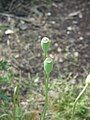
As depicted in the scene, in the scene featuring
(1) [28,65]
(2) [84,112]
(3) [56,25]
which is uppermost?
(3) [56,25]

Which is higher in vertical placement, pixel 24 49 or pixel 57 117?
pixel 24 49

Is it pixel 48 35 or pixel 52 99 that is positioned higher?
pixel 48 35

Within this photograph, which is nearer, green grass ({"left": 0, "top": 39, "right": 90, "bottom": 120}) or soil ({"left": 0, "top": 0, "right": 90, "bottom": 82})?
green grass ({"left": 0, "top": 39, "right": 90, "bottom": 120})

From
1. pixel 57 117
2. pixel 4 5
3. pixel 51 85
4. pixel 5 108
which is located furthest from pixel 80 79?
pixel 4 5

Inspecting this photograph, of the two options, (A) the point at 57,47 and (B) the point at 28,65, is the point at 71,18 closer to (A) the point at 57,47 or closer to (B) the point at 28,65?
(A) the point at 57,47

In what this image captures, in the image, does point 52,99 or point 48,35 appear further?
point 48,35

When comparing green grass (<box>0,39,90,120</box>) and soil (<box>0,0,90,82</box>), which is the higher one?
soil (<box>0,0,90,82</box>)

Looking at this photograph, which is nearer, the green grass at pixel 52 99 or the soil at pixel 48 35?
the green grass at pixel 52 99

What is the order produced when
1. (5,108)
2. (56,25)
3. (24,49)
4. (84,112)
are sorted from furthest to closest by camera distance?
(56,25) < (24,49) < (84,112) < (5,108)

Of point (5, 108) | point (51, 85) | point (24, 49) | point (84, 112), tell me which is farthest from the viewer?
point (24, 49)

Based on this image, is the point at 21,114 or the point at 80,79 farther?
the point at 80,79

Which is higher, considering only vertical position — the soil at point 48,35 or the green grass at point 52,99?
the soil at point 48,35
